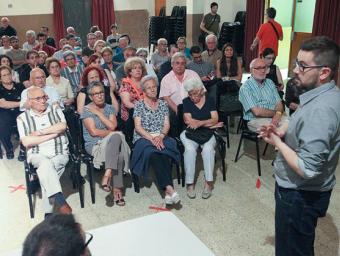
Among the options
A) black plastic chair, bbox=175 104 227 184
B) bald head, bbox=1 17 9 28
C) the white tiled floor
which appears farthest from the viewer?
bald head, bbox=1 17 9 28

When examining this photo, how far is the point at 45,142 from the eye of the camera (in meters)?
3.06

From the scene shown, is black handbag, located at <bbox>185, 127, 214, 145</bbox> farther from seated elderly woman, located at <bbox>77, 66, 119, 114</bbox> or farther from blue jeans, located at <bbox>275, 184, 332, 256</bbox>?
blue jeans, located at <bbox>275, 184, 332, 256</bbox>

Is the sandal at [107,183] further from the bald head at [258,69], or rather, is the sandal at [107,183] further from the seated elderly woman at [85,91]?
the bald head at [258,69]

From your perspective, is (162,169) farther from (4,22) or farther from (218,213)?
(4,22)

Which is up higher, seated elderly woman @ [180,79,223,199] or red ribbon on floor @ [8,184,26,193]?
seated elderly woman @ [180,79,223,199]

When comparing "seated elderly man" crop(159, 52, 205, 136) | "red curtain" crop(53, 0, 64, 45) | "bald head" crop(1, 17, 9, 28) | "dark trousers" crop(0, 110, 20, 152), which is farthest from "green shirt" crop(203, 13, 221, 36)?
"dark trousers" crop(0, 110, 20, 152)

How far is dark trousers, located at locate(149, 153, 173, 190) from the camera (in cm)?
311

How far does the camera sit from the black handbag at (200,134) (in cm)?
335

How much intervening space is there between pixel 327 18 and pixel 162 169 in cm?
508

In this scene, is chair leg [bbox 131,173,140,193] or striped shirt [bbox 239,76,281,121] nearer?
chair leg [bbox 131,173,140,193]

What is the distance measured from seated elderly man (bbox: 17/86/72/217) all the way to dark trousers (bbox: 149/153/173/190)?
766 millimetres

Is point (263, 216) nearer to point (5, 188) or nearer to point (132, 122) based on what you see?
point (132, 122)

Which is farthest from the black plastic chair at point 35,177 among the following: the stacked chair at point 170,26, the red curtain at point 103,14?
the red curtain at point 103,14

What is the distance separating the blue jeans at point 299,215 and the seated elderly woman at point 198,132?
1.53m
